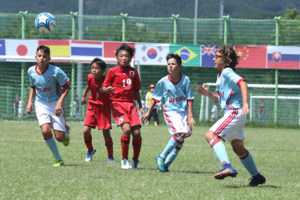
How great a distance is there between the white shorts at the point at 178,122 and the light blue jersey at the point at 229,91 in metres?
1.21

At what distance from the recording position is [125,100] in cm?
640

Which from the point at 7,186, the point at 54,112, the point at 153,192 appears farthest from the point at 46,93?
the point at 153,192

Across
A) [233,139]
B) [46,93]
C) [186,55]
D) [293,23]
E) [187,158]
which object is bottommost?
[187,158]

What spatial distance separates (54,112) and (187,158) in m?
2.63

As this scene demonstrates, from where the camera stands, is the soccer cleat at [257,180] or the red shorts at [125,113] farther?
the red shorts at [125,113]

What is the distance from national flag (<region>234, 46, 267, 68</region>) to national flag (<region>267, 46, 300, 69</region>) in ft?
0.89

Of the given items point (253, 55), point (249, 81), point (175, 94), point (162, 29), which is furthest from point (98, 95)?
point (249, 81)

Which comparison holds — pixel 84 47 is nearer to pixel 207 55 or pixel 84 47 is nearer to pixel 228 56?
pixel 207 55

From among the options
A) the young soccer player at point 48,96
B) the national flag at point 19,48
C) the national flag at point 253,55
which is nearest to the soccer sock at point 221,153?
the young soccer player at point 48,96

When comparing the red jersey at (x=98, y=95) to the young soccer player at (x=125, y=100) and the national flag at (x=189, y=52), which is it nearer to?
the young soccer player at (x=125, y=100)

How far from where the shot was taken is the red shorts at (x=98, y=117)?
7184mm

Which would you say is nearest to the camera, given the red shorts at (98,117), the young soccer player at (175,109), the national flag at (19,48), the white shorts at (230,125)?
the white shorts at (230,125)

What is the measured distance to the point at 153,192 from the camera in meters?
4.45

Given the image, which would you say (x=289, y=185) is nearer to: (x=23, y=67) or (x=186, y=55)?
(x=186, y=55)
